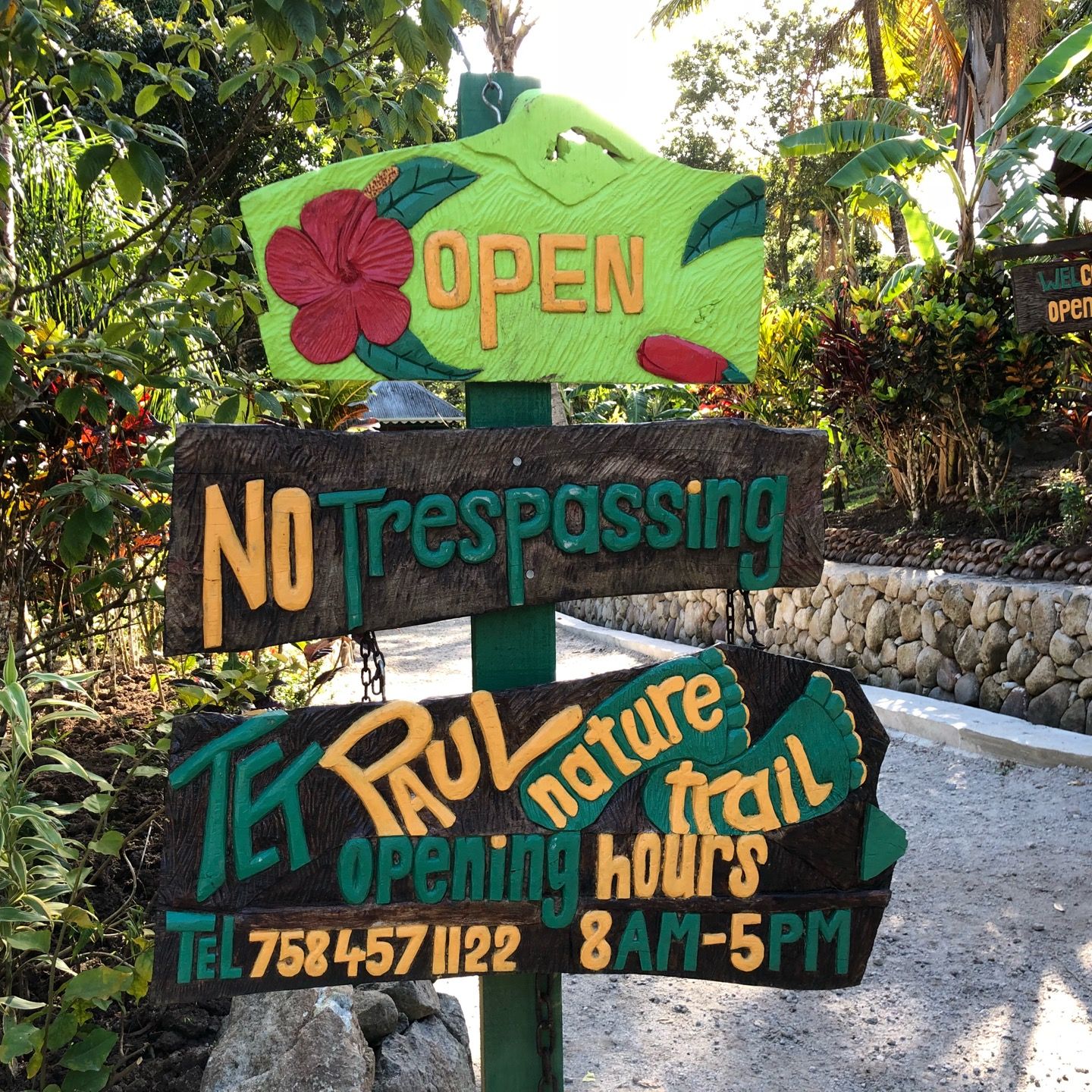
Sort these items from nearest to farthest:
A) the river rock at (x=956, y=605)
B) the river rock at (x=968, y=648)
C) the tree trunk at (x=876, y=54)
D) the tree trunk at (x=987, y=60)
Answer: the river rock at (x=968, y=648), the river rock at (x=956, y=605), the tree trunk at (x=987, y=60), the tree trunk at (x=876, y=54)

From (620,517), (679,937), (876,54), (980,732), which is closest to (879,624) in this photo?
(980,732)

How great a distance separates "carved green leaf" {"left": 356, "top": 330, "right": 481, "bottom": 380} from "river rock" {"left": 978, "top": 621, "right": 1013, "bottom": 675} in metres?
5.19

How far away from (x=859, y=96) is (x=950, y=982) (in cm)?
1235

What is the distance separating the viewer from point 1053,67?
7.28 metres

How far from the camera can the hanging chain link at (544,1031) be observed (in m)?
1.93

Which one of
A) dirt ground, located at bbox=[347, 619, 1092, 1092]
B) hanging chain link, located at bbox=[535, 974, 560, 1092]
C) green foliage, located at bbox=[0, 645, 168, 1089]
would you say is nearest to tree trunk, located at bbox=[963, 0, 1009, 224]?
dirt ground, located at bbox=[347, 619, 1092, 1092]

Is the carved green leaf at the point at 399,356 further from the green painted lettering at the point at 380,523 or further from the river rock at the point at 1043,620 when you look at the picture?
the river rock at the point at 1043,620

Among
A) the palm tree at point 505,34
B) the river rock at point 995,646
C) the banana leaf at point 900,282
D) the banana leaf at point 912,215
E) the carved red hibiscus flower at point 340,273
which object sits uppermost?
the palm tree at point 505,34

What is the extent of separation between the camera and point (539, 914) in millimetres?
1797

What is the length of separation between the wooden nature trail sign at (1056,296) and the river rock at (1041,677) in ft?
6.27

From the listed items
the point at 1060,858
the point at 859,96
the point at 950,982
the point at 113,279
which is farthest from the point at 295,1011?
the point at 859,96

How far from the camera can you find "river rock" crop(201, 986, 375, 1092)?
2.02 m

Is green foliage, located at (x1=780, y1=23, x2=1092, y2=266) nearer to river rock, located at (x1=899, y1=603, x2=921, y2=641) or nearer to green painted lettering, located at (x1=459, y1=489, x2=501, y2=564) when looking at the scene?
river rock, located at (x1=899, y1=603, x2=921, y2=641)

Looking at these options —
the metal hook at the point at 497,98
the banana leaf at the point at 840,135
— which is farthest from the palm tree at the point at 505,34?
the metal hook at the point at 497,98
